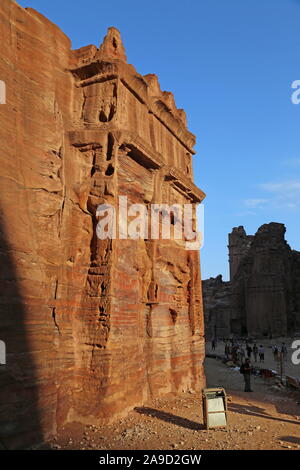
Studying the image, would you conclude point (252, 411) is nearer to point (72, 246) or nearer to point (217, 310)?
point (72, 246)

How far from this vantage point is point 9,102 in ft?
26.6

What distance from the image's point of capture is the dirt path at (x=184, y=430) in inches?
293

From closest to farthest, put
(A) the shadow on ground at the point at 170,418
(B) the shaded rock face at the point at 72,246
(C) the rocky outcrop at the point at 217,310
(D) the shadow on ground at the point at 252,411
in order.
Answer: (B) the shaded rock face at the point at 72,246 < (A) the shadow on ground at the point at 170,418 < (D) the shadow on ground at the point at 252,411 < (C) the rocky outcrop at the point at 217,310

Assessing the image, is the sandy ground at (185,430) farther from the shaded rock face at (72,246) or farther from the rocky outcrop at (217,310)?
the rocky outcrop at (217,310)

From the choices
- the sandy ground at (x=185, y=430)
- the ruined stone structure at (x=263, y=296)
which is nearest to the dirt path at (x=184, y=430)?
the sandy ground at (x=185, y=430)

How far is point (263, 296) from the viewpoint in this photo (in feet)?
187

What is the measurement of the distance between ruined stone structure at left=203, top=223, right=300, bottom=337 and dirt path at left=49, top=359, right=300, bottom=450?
44636 millimetres

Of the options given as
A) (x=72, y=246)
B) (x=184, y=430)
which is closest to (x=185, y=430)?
(x=184, y=430)

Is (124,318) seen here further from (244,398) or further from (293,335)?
(293,335)

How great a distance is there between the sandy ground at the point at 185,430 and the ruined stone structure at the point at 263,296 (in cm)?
4447

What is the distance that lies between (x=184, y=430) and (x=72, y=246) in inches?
193

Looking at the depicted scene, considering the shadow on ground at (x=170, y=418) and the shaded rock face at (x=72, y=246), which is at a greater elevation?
the shaded rock face at (x=72, y=246)

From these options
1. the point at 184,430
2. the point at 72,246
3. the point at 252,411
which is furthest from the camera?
the point at 252,411

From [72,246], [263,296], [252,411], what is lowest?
[252,411]
